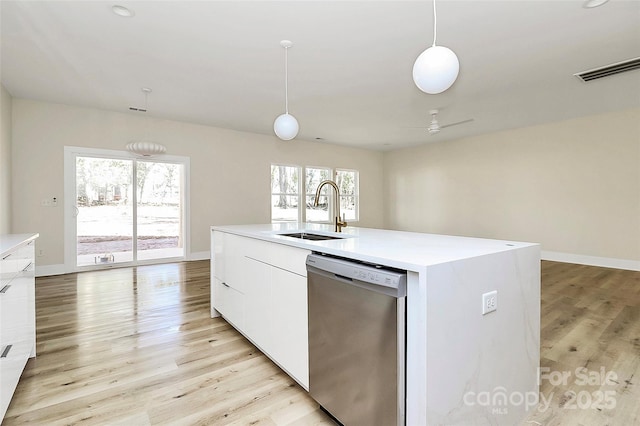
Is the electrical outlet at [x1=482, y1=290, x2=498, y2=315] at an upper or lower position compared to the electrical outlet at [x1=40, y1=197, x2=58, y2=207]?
lower

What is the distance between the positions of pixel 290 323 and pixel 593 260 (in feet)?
20.2

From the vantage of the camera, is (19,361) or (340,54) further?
(340,54)

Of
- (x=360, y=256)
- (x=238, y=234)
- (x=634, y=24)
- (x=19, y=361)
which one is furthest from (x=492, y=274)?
(x=634, y=24)

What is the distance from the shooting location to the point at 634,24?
103 inches

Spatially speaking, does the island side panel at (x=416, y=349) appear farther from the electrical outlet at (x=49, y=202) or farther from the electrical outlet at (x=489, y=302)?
the electrical outlet at (x=49, y=202)

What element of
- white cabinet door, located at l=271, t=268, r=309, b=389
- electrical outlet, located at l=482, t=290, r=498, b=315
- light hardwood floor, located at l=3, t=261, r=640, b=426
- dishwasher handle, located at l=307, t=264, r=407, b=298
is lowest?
light hardwood floor, located at l=3, t=261, r=640, b=426

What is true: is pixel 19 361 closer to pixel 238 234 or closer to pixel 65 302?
pixel 238 234

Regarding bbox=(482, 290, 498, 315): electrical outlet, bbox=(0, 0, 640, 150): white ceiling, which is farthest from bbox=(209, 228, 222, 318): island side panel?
bbox=(482, 290, 498, 315): electrical outlet

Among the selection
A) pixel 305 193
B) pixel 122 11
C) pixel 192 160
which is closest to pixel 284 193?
pixel 305 193

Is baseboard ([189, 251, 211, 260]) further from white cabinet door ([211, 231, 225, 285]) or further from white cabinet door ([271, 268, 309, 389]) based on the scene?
white cabinet door ([271, 268, 309, 389])

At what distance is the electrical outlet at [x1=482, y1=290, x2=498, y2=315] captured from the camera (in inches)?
48.9

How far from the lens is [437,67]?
64.6 inches

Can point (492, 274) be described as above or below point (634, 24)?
below

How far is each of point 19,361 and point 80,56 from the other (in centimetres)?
300
